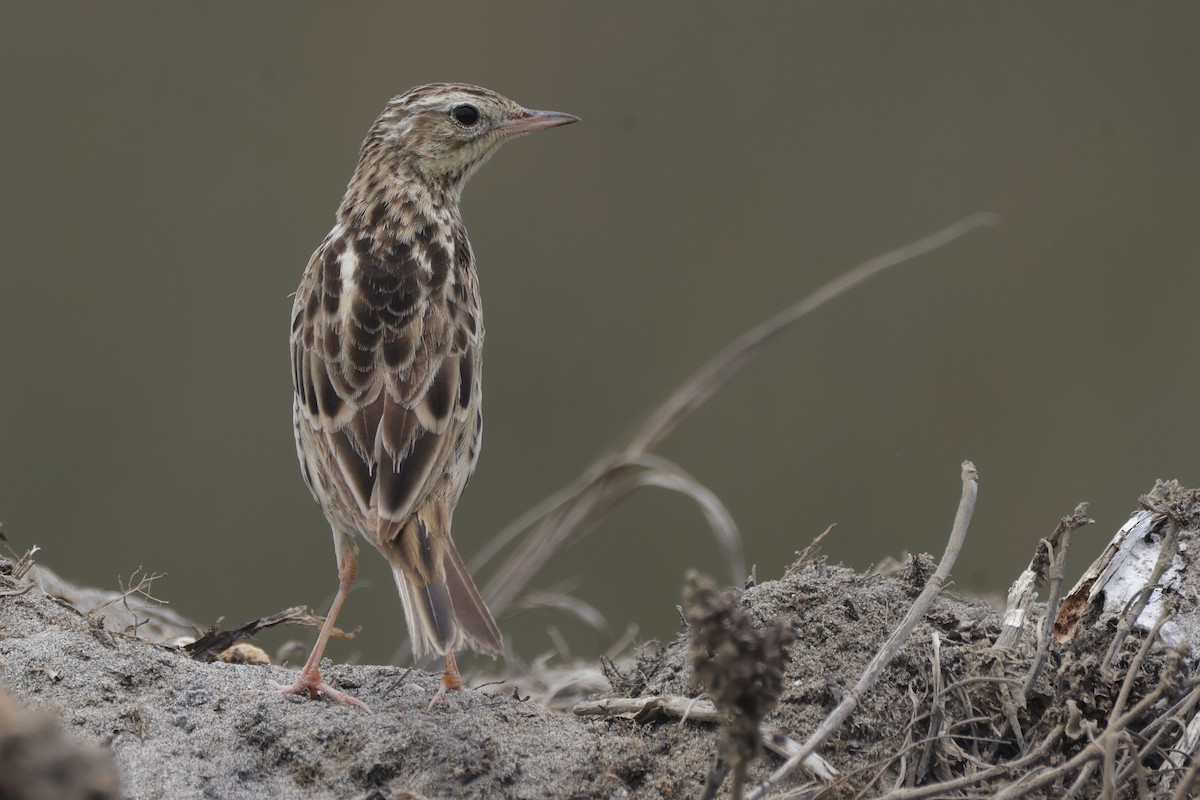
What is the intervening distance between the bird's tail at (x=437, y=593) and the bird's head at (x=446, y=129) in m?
1.78

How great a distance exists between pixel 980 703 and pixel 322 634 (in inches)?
65.2

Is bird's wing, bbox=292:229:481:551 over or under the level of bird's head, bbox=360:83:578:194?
under

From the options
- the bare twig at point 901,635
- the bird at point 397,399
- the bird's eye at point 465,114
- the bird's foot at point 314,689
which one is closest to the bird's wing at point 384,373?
the bird at point 397,399

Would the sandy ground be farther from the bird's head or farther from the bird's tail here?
the bird's head

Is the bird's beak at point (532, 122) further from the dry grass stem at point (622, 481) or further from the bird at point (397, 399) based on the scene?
the dry grass stem at point (622, 481)

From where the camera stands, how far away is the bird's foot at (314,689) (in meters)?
3.10

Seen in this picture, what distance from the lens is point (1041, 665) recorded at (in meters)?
2.62

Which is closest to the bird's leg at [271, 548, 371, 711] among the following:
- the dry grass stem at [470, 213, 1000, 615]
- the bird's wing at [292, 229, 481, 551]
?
the bird's wing at [292, 229, 481, 551]

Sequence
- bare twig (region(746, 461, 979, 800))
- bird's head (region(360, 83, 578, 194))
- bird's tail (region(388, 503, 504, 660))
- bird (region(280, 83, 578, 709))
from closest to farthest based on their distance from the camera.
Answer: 1. bare twig (region(746, 461, 979, 800))
2. bird's tail (region(388, 503, 504, 660))
3. bird (region(280, 83, 578, 709))
4. bird's head (region(360, 83, 578, 194))

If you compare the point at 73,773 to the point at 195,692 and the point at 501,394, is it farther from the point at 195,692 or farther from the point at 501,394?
the point at 501,394

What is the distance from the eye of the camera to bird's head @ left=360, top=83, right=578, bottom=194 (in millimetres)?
4805

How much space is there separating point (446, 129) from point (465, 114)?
0.09 m

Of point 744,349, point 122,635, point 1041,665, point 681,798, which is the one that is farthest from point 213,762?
point 744,349

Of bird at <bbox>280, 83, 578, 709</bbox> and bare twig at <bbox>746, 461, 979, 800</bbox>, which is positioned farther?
bird at <bbox>280, 83, 578, 709</bbox>
